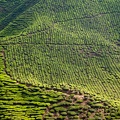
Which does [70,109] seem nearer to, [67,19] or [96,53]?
[96,53]

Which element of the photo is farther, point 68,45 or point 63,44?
point 63,44

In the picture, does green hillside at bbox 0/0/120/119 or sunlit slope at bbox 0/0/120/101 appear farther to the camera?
sunlit slope at bbox 0/0/120/101

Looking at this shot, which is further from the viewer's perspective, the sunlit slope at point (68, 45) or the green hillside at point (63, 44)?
the sunlit slope at point (68, 45)

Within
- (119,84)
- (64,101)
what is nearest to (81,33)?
(119,84)

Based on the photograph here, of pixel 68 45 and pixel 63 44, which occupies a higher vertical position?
pixel 63 44
